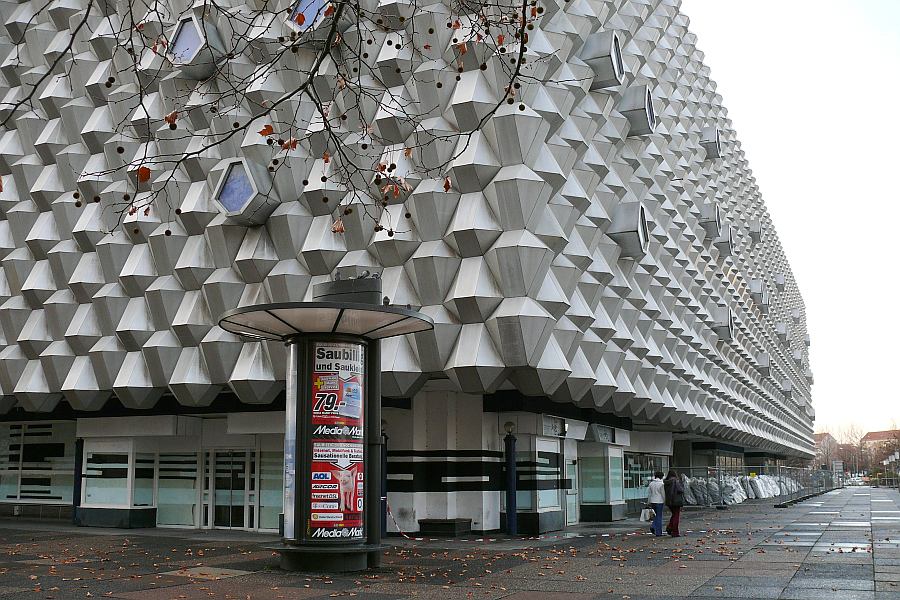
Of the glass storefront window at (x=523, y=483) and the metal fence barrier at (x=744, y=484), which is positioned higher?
the glass storefront window at (x=523, y=483)

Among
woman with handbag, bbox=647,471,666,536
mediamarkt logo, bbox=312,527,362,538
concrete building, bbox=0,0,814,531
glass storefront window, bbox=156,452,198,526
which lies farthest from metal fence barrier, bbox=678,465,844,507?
mediamarkt logo, bbox=312,527,362,538

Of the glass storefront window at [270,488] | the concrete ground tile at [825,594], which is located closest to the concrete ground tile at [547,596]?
the concrete ground tile at [825,594]

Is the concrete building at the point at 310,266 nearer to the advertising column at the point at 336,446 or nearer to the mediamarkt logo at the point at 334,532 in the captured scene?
the advertising column at the point at 336,446

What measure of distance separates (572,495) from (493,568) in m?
13.5

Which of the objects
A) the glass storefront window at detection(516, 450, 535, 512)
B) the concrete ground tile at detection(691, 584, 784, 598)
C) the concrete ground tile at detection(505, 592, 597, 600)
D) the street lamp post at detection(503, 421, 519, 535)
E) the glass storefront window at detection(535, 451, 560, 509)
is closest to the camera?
the concrete ground tile at detection(691, 584, 784, 598)

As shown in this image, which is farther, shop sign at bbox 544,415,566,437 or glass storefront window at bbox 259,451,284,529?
glass storefront window at bbox 259,451,284,529

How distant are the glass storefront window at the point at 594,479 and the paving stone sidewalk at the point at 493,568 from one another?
24.7ft

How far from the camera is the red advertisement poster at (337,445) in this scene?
14617 millimetres

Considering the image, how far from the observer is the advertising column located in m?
14.6

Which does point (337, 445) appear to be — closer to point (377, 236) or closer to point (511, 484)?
point (377, 236)

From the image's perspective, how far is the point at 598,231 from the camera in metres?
24.3

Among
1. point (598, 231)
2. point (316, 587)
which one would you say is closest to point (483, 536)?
point (598, 231)

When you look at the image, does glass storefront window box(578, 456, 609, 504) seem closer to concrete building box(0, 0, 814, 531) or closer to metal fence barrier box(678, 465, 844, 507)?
concrete building box(0, 0, 814, 531)

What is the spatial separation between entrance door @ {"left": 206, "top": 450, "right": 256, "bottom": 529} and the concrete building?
0.06 meters
